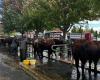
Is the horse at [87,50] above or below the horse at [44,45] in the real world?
above

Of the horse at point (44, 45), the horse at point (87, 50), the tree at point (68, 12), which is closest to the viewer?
the horse at point (87, 50)

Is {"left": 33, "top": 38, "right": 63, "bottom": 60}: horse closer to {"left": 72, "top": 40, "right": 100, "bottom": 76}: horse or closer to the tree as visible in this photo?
the tree

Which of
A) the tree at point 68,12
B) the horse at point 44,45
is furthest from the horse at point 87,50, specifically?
the tree at point 68,12

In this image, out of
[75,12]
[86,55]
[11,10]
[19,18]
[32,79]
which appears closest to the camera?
[86,55]

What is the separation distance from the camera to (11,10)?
58750mm

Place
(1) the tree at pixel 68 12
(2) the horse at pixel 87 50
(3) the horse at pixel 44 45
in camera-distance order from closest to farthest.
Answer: (2) the horse at pixel 87 50
(3) the horse at pixel 44 45
(1) the tree at pixel 68 12

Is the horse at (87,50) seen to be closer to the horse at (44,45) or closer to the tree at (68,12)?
the horse at (44,45)

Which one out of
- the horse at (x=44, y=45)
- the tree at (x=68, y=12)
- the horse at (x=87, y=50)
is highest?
the tree at (x=68, y=12)

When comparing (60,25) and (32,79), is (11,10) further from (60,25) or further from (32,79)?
(32,79)

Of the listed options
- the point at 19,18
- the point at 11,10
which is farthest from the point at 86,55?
the point at 11,10

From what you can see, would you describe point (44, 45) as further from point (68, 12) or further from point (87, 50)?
point (87, 50)

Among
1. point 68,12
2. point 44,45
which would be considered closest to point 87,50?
point 44,45

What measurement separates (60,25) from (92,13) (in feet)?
11.1

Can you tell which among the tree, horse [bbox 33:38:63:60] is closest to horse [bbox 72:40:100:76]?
horse [bbox 33:38:63:60]
